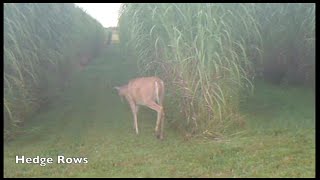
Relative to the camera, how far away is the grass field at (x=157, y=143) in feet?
14.4

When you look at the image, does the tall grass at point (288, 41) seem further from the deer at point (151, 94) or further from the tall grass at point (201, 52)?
the deer at point (151, 94)

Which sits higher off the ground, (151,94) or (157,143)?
(151,94)

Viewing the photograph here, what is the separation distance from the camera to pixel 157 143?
5.43 meters

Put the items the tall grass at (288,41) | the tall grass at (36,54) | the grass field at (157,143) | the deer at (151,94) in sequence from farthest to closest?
the tall grass at (288,41)
the deer at (151,94)
the tall grass at (36,54)
the grass field at (157,143)

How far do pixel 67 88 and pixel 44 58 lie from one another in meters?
1.10

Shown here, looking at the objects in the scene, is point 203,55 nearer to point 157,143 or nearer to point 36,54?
point 157,143

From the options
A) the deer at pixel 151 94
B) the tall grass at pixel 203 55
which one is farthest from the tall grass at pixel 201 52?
the deer at pixel 151 94

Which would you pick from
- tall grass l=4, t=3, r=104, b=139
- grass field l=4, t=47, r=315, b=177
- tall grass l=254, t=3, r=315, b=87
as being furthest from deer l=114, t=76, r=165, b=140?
tall grass l=254, t=3, r=315, b=87

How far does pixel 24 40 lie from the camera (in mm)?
5738

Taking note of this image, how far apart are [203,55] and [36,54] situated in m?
2.28

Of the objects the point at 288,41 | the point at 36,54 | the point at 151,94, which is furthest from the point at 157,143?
the point at 288,41

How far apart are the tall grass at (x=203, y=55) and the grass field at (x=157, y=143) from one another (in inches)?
12.4

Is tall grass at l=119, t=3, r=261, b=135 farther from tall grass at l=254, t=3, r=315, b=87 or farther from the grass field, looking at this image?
tall grass at l=254, t=3, r=315, b=87

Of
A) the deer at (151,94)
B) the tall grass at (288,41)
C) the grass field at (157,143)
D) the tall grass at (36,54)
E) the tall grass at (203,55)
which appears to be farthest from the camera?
the tall grass at (288,41)
